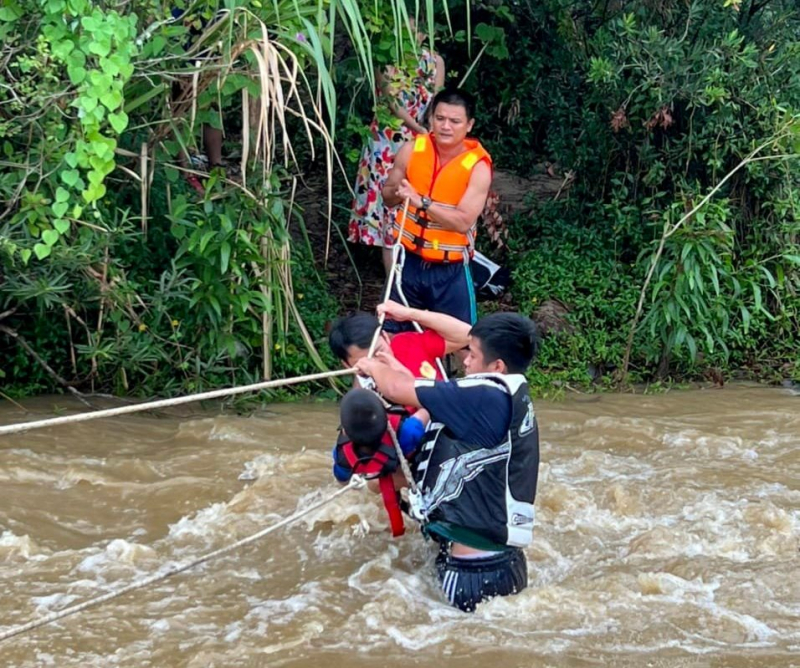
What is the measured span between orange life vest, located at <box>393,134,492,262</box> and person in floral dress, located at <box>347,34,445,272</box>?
1.27 m

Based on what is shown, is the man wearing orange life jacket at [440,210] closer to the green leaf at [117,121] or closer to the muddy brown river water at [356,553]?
the muddy brown river water at [356,553]

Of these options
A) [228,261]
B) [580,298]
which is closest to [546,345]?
[580,298]

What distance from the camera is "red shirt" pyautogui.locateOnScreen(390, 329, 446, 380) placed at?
4.52 metres

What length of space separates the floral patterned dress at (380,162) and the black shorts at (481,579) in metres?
3.25

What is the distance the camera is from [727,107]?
658 centimetres

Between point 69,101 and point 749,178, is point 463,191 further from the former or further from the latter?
point 749,178

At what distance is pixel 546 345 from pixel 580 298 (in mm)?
467

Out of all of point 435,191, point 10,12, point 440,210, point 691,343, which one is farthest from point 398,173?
point 691,343

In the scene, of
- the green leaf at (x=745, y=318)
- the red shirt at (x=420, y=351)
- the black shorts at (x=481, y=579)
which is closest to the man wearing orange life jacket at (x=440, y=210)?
the red shirt at (x=420, y=351)

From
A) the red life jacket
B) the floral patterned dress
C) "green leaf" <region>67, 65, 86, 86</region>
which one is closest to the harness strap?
the red life jacket

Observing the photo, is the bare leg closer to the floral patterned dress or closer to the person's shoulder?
the floral patterned dress

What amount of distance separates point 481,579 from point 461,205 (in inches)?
82.3

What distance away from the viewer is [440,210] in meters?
5.08

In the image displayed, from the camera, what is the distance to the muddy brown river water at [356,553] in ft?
10.8
